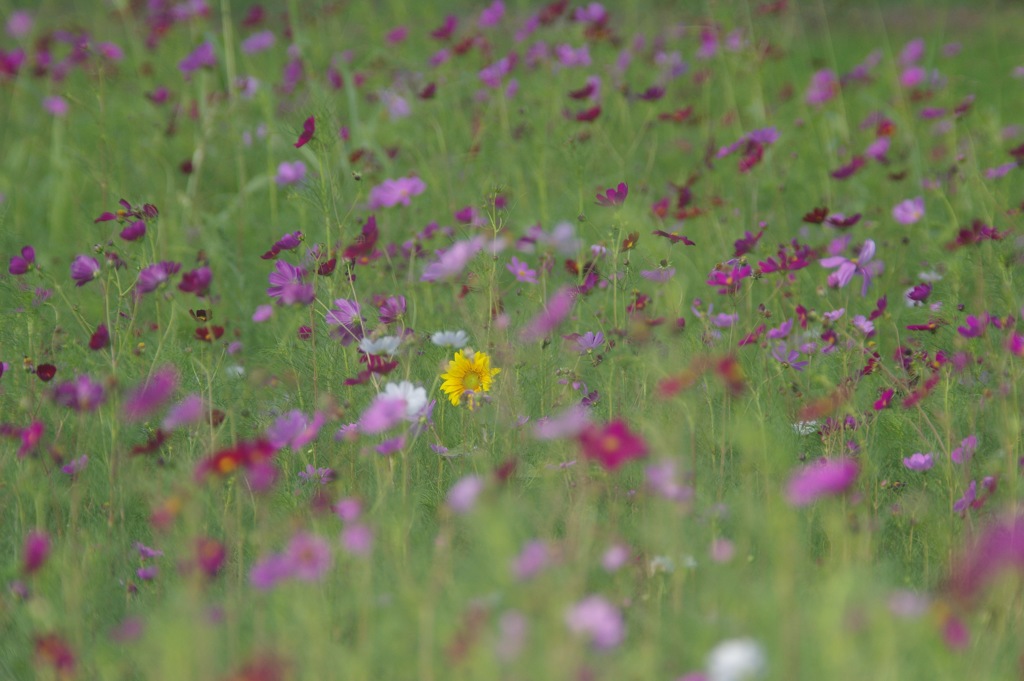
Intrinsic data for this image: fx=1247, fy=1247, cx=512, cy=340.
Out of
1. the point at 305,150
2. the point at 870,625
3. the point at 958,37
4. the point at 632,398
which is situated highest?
the point at 870,625

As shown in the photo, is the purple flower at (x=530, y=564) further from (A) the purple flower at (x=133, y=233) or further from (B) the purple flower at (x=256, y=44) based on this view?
(B) the purple flower at (x=256, y=44)

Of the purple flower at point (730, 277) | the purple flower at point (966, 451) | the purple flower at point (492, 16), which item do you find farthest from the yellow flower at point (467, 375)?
the purple flower at point (492, 16)

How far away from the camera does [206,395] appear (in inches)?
83.2

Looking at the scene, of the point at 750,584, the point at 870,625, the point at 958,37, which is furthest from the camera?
the point at 958,37

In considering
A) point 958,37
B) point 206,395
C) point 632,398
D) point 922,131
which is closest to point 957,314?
point 632,398

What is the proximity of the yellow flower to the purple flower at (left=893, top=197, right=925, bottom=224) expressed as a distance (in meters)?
1.38

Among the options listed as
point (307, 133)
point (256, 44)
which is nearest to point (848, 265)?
point (307, 133)

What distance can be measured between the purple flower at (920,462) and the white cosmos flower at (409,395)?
2.47 feet

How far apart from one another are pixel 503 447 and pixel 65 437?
0.76 metres

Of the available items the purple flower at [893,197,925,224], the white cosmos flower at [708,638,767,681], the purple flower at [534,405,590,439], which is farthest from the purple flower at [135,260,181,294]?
the purple flower at [893,197,925,224]

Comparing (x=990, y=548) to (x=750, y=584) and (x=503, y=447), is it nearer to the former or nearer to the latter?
(x=750, y=584)

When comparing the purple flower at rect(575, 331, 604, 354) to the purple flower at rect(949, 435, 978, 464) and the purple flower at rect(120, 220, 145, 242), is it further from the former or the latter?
the purple flower at rect(120, 220, 145, 242)

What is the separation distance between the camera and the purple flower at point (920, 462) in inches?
75.1

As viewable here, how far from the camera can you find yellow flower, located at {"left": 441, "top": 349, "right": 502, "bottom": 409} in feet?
6.70
